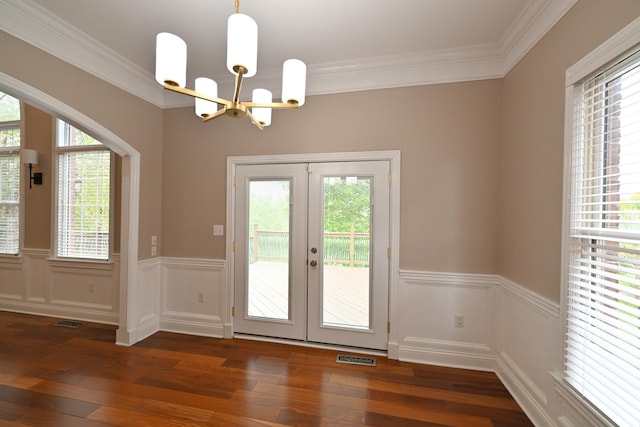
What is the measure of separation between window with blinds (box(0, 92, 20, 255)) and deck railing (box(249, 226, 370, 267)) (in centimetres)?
367

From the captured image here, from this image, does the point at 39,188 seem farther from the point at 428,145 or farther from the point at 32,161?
the point at 428,145

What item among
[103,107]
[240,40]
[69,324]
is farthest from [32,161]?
[240,40]

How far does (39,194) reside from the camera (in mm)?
3777

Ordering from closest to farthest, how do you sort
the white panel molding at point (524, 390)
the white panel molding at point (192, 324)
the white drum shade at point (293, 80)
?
the white drum shade at point (293, 80) → the white panel molding at point (524, 390) → the white panel molding at point (192, 324)

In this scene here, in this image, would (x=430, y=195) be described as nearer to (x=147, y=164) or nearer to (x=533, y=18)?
(x=533, y=18)

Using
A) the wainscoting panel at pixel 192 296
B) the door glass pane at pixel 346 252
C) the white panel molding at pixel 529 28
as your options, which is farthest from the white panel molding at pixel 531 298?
the wainscoting panel at pixel 192 296

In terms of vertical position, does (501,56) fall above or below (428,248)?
above

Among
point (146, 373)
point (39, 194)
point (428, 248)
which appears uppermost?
point (39, 194)

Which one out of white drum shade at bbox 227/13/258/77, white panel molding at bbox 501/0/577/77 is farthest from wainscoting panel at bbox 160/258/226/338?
white panel molding at bbox 501/0/577/77

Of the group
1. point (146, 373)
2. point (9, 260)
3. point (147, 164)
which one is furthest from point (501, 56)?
point (9, 260)

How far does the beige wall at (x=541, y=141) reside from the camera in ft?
5.09

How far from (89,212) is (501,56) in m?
5.08

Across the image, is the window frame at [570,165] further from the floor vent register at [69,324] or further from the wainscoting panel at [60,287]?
the floor vent register at [69,324]

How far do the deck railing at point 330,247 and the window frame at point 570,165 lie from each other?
1567mm
